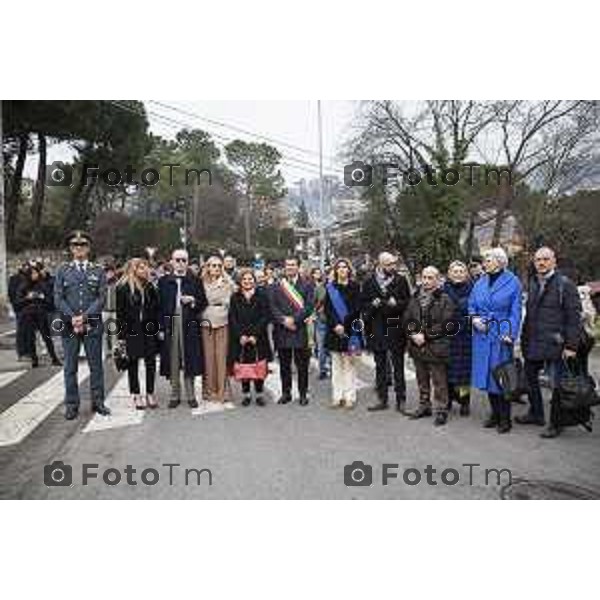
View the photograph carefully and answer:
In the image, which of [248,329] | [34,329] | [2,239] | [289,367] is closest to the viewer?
[2,239]

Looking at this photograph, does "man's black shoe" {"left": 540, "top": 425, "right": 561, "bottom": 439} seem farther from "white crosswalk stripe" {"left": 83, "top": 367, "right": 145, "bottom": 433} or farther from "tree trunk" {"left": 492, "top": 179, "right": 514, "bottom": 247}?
"white crosswalk stripe" {"left": 83, "top": 367, "right": 145, "bottom": 433}

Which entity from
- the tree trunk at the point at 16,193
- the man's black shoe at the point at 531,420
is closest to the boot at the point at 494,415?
the man's black shoe at the point at 531,420

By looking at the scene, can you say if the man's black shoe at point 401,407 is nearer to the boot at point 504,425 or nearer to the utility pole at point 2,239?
the boot at point 504,425

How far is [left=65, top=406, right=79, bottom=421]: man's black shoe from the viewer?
21.8ft

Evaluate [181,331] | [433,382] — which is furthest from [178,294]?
[433,382]

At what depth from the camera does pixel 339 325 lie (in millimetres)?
7168

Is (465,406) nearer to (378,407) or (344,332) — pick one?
(378,407)

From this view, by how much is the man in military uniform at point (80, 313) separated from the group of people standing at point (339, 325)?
11mm

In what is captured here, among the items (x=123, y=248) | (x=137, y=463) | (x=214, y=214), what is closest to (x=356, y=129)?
(x=214, y=214)

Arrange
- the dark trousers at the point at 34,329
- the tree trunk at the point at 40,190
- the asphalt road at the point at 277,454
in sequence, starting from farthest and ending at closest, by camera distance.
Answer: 1. the dark trousers at the point at 34,329
2. the tree trunk at the point at 40,190
3. the asphalt road at the point at 277,454

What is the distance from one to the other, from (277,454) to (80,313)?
209 centimetres

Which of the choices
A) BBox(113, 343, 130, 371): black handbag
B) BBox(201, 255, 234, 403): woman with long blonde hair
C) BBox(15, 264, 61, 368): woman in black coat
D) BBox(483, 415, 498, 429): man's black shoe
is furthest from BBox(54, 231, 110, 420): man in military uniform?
BBox(483, 415, 498, 429): man's black shoe

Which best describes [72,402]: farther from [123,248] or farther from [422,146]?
[422,146]

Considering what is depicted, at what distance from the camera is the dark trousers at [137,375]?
700 cm
